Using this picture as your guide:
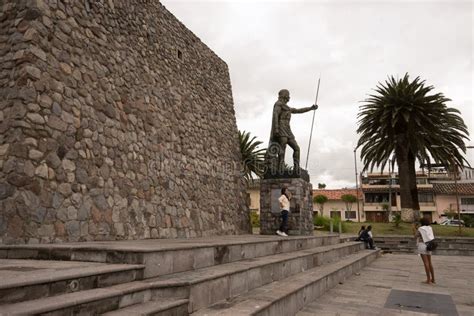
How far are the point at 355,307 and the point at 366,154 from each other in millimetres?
23103

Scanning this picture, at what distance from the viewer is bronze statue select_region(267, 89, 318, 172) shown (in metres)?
12.1

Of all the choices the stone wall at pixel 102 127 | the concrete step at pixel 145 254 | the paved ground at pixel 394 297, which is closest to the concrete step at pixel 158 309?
the concrete step at pixel 145 254

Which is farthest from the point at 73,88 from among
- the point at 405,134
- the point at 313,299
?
the point at 405,134

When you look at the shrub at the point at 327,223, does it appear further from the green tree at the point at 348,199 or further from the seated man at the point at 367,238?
the green tree at the point at 348,199

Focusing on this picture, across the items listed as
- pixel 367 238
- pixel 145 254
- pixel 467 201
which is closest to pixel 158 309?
pixel 145 254

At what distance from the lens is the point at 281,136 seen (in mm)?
12164

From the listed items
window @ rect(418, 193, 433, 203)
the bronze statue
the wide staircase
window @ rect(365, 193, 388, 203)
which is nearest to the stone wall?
the wide staircase

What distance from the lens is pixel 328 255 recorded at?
8695 millimetres

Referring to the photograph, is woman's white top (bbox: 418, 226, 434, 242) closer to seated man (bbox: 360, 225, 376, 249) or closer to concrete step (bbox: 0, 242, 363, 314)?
concrete step (bbox: 0, 242, 363, 314)

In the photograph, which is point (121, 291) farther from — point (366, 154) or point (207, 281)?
point (366, 154)

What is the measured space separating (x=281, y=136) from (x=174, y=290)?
935cm

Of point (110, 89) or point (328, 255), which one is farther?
point (328, 255)

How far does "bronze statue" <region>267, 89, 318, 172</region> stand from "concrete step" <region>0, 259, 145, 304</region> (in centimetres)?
902

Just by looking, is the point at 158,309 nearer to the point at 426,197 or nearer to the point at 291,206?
the point at 291,206
